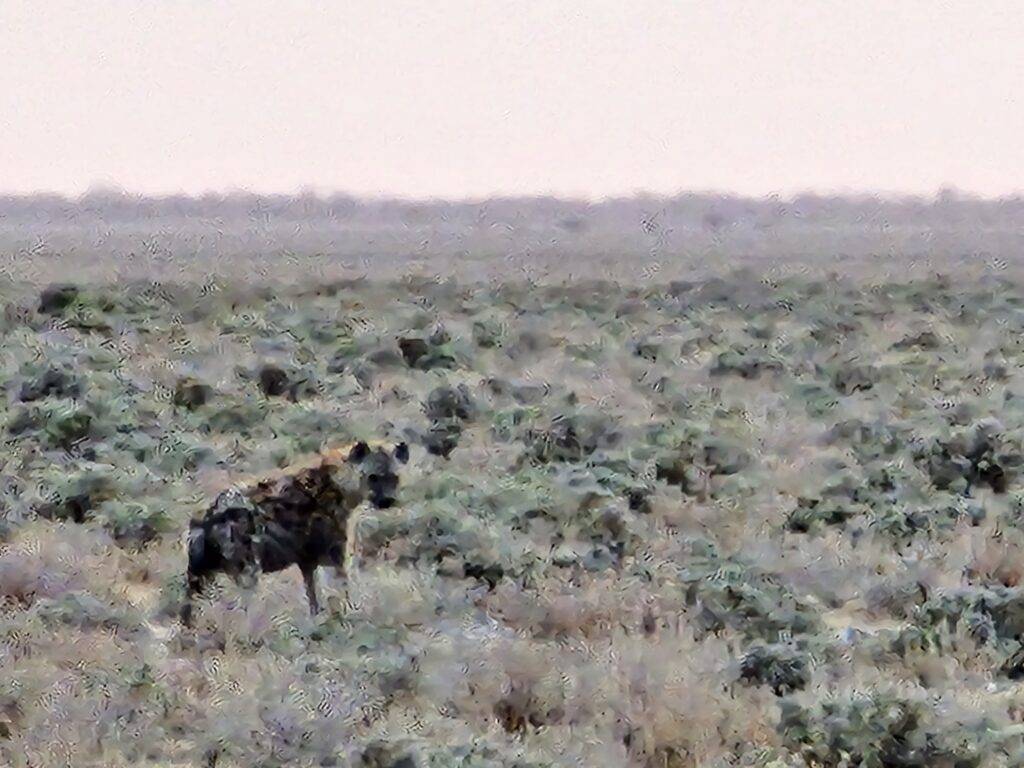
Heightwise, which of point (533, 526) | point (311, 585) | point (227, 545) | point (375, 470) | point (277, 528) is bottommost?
point (533, 526)

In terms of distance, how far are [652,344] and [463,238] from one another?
72.8 ft

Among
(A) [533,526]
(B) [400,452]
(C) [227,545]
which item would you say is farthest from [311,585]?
(A) [533,526]

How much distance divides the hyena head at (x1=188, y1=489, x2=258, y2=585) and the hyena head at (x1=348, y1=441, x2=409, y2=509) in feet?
2.71

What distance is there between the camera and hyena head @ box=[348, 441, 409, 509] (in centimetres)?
1043

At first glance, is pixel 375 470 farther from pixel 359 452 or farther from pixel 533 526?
pixel 533 526

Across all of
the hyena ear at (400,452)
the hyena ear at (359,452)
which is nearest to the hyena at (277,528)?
the hyena ear at (359,452)

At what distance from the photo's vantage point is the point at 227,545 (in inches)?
384

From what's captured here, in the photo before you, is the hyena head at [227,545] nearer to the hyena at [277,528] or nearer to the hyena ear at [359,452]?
the hyena at [277,528]

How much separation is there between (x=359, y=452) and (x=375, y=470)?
0.58 ft

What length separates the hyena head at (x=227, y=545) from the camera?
974cm

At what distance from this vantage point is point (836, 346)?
20.7m

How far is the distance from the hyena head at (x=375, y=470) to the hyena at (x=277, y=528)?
26cm

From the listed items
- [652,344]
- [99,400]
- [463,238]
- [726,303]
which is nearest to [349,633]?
[99,400]

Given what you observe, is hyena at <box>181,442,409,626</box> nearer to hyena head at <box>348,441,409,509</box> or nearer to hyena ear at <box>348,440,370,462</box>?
hyena head at <box>348,441,409,509</box>
